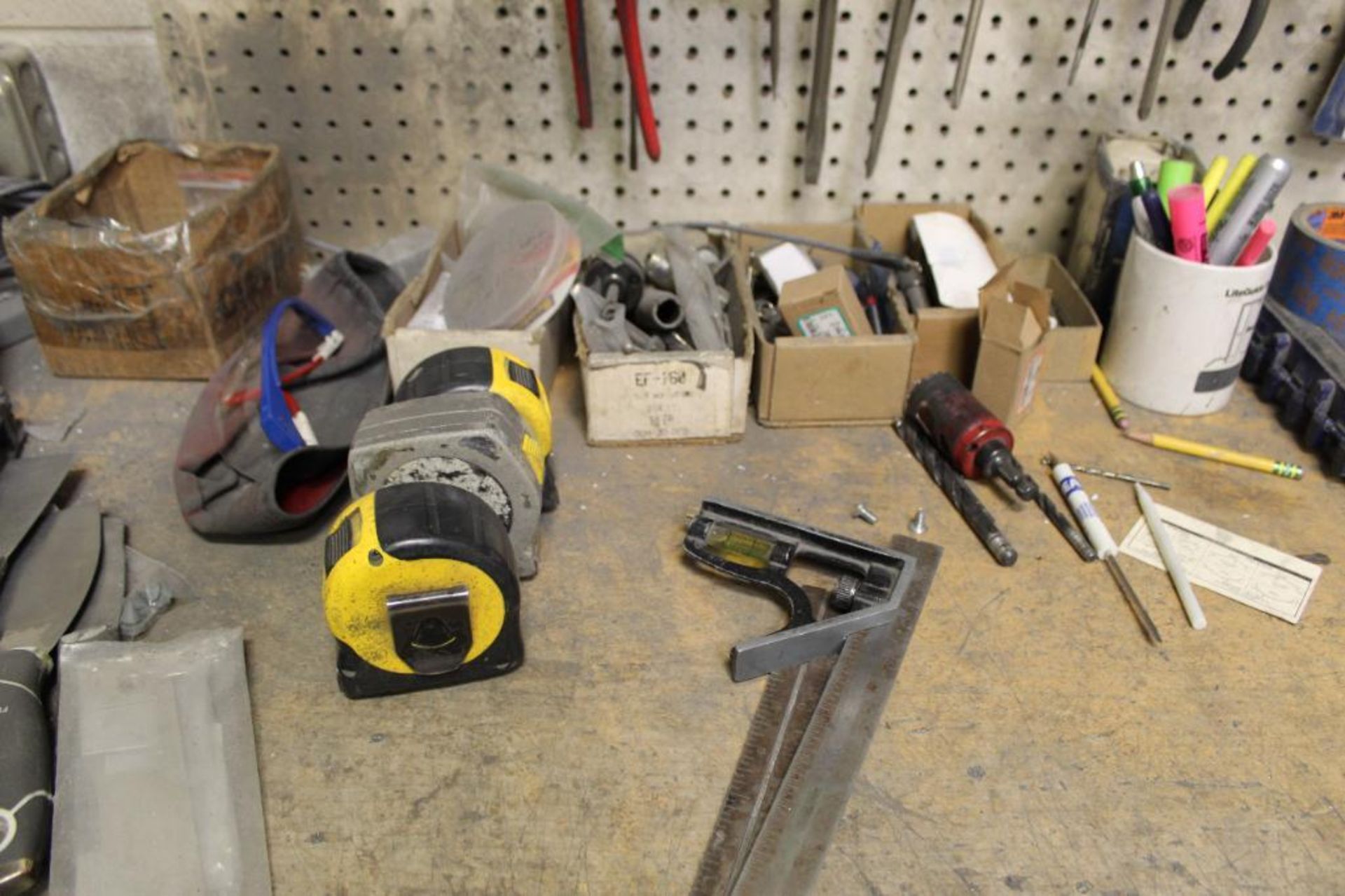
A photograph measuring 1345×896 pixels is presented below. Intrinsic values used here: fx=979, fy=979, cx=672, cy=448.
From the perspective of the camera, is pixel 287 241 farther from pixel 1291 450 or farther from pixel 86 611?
pixel 1291 450

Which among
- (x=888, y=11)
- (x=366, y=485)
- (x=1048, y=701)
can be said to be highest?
(x=888, y=11)

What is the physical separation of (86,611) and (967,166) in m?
1.15

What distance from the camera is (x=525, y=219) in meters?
1.17

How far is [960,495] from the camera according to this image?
1.04m

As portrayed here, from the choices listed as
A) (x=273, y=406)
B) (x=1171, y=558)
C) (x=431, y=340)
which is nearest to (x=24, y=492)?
(x=273, y=406)

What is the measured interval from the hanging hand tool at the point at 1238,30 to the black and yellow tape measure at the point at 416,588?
38.6 inches

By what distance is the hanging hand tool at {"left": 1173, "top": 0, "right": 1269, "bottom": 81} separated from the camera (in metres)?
1.08

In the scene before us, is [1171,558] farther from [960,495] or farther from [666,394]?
[666,394]

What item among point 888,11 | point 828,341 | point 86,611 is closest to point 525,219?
point 828,341

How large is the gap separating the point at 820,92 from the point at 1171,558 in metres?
0.67

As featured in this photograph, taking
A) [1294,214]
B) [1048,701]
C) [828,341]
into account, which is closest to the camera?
[1048,701]

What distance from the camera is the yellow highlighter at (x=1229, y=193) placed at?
1100mm

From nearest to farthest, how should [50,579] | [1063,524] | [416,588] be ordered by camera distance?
[416,588] → [50,579] → [1063,524]

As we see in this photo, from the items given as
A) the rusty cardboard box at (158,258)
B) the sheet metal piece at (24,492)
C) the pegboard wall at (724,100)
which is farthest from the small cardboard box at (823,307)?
the sheet metal piece at (24,492)
